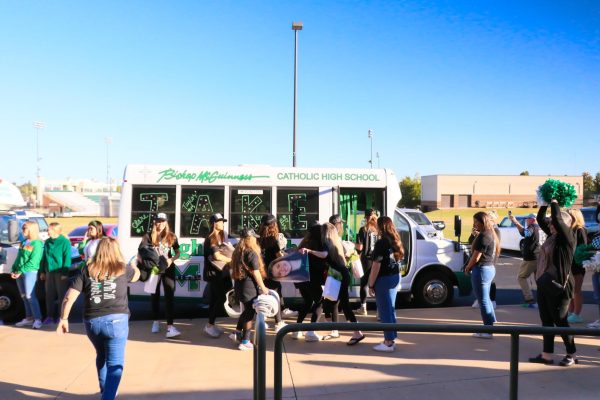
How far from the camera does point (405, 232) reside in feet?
29.9

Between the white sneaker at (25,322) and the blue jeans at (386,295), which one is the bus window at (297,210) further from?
the white sneaker at (25,322)

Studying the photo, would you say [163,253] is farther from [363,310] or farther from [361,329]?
[361,329]

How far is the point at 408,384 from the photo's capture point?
525 cm

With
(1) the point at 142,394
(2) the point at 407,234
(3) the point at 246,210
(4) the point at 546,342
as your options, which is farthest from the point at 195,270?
(4) the point at 546,342

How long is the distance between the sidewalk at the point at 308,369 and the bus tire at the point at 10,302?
80 cm

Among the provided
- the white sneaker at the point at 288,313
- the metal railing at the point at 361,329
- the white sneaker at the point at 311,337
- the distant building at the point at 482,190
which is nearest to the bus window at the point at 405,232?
the white sneaker at the point at 288,313

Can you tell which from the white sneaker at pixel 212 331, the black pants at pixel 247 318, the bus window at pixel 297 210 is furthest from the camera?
the bus window at pixel 297 210

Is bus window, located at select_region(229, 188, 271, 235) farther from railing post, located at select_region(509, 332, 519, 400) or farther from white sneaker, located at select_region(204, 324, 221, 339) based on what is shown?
railing post, located at select_region(509, 332, 519, 400)

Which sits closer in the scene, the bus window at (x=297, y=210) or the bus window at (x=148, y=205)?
the bus window at (x=148, y=205)

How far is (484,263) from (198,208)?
15.0 feet

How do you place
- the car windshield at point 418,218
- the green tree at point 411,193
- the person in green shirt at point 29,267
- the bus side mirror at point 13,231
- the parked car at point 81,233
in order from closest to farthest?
the person in green shirt at point 29,267 < the bus side mirror at point 13,231 < the parked car at point 81,233 < the car windshield at point 418,218 < the green tree at point 411,193

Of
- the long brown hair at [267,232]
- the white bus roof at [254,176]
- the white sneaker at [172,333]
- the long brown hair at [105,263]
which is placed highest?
the white bus roof at [254,176]

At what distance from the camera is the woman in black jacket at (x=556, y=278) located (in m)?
5.53

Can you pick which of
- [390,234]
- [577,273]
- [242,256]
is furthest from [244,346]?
[577,273]
